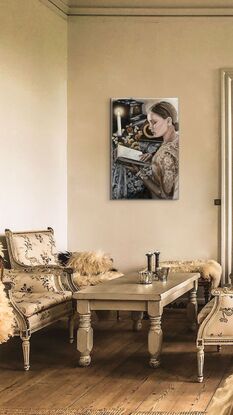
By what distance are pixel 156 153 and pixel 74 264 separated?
5.69ft

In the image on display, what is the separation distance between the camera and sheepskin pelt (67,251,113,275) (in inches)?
296

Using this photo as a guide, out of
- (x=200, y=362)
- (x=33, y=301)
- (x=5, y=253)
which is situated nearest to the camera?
(x=200, y=362)

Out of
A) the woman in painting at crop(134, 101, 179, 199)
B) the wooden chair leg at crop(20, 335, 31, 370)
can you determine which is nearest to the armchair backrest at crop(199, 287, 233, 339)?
the wooden chair leg at crop(20, 335, 31, 370)

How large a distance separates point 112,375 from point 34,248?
206 centimetres

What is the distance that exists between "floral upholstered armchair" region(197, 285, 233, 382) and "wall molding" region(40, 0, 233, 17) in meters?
4.47

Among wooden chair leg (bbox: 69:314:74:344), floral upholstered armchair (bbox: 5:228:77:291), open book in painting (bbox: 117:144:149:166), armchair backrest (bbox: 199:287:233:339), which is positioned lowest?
wooden chair leg (bbox: 69:314:74:344)

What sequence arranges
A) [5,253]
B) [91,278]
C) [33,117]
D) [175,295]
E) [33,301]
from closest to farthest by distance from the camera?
1. [33,301]
2. [175,295]
3. [5,253]
4. [91,278]
5. [33,117]

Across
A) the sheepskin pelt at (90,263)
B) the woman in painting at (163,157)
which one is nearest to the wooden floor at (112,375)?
the sheepskin pelt at (90,263)

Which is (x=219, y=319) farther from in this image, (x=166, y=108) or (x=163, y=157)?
(x=166, y=108)

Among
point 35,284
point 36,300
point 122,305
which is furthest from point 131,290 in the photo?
point 35,284

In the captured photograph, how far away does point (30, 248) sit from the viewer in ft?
22.3

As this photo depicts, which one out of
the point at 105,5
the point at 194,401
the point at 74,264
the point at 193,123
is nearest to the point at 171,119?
the point at 193,123

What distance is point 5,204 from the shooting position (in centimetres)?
678

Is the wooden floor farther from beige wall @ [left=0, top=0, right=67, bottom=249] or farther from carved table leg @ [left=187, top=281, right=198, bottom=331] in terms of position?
beige wall @ [left=0, top=0, right=67, bottom=249]
